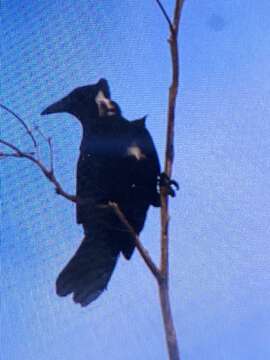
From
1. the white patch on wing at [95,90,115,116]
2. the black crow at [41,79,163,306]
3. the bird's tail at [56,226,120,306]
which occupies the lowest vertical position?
the bird's tail at [56,226,120,306]

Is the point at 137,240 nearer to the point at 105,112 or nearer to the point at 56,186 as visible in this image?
the point at 56,186

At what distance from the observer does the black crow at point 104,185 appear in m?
0.68

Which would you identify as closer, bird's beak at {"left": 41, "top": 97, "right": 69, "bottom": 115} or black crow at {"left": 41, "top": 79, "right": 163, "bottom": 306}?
black crow at {"left": 41, "top": 79, "right": 163, "bottom": 306}

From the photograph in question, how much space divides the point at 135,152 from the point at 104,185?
61 millimetres

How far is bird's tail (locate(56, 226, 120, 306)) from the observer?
Answer: 68cm

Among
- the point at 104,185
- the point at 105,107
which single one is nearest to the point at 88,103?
the point at 105,107

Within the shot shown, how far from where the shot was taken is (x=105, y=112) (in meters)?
0.77

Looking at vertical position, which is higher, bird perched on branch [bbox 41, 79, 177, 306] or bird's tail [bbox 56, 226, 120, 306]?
bird perched on branch [bbox 41, 79, 177, 306]

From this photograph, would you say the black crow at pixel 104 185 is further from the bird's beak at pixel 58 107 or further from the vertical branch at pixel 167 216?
the vertical branch at pixel 167 216

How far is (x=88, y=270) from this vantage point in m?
0.67

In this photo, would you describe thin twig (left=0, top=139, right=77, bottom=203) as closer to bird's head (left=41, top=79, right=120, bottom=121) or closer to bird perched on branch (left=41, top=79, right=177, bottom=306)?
bird perched on branch (left=41, top=79, right=177, bottom=306)

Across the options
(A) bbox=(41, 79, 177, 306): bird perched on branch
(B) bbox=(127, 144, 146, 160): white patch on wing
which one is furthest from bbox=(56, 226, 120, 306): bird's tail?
(B) bbox=(127, 144, 146, 160): white patch on wing

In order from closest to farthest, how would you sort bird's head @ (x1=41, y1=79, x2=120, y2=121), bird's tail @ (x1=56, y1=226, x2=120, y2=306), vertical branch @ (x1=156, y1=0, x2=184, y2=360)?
vertical branch @ (x1=156, y1=0, x2=184, y2=360) → bird's tail @ (x1=56, y1=226, x2=120, y2=306) → bird's head @ (x1=41, y1=79, x2=120, y2=121)

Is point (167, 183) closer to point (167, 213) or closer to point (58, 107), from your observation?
point (167, 213)
